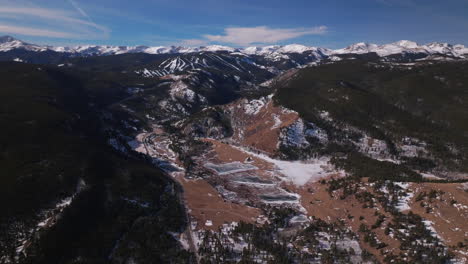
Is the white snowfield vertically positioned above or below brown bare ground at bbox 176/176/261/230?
above

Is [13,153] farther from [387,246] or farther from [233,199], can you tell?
[387,246]

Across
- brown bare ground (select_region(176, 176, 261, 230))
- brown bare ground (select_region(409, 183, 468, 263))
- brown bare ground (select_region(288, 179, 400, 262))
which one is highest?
brown bare ground (select_region(409, 183, 468, 263))

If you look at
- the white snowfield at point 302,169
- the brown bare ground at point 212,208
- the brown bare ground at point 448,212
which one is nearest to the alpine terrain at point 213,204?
the brown bare ground at point 448,212

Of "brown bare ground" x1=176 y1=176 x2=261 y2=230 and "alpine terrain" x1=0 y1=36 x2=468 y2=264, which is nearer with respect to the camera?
"alpine terrain" x1=0 y1=36 x2=468 y2=264

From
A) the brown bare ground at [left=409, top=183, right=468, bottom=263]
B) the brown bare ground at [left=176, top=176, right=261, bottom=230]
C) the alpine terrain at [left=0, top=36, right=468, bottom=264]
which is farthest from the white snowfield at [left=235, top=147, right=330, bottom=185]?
the brown bare ground at [left=409, top=183, right=468, bottom=263]

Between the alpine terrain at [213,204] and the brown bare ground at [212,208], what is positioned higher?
the alpine terrain at [213,204]

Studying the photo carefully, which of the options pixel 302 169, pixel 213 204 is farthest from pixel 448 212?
pixel 213 204

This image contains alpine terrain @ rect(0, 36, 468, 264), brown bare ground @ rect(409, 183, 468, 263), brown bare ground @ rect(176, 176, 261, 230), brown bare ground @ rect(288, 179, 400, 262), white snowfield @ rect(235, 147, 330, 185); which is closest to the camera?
alpine terrain @ rect(0, 36, 468, 264)

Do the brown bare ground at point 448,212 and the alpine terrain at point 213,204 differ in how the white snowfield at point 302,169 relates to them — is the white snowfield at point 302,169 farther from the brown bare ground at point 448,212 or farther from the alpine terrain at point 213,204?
the brown bare ground at point 448,212

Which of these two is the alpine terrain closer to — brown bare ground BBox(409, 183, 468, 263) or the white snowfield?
brown bare ground BBox(409, 183, 468, 263)

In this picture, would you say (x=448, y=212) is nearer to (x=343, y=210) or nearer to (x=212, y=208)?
(x=343, y=210)

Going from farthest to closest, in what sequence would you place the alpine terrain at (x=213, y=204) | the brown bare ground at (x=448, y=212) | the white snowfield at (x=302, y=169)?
1. the white snowfield at (x=302, y=169)
2. the brown bare ground at (x=448, y=212)
3. the alpine terrain at (x=213, y=204)

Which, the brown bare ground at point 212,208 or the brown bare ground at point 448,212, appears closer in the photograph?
the brown bare ground at point 448,212
